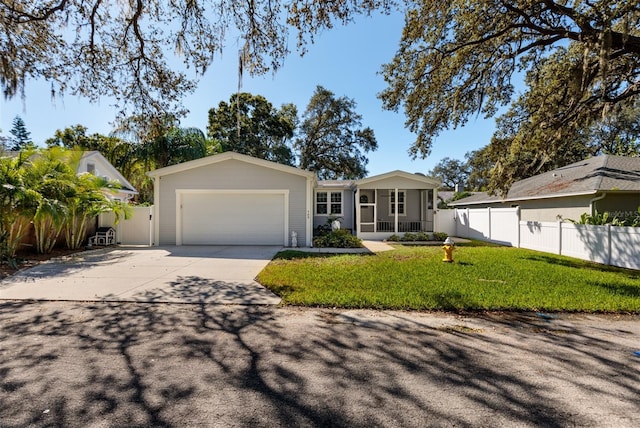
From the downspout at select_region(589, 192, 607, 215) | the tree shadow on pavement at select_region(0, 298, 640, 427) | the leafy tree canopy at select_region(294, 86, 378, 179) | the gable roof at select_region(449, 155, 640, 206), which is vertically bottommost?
the tree shadow on pavement at select_region(0, 298, 640, 427)

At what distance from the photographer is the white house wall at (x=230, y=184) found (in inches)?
498

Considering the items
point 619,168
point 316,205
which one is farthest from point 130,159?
point 619,168

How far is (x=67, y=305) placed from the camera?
5023mm

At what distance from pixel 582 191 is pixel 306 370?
1300 centimetres

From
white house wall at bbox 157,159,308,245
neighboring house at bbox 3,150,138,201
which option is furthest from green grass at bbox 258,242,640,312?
neighboring house at bbox 3,150,138,201

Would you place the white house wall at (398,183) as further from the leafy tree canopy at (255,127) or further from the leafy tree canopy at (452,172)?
the leafy tree canopy at (452,172)

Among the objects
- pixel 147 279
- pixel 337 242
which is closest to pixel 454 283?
pixel 147 279

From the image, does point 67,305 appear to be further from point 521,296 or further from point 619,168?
point 619,168

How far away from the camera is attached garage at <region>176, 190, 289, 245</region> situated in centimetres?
1281

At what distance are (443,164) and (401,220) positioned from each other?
47020 mm

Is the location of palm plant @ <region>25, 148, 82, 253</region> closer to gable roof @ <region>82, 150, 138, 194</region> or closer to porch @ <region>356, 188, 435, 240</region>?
gable roof @ <region>82, 150, 138, 194</region>

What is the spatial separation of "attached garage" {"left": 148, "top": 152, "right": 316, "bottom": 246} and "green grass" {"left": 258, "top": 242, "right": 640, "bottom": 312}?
3.24 metres

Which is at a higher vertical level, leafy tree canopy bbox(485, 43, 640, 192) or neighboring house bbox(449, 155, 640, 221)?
leafy tree canopy bbox(485, 43, 640, 192)

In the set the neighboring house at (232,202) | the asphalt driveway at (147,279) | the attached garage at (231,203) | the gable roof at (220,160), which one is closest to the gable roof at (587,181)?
the neighboring house at (232,202)
